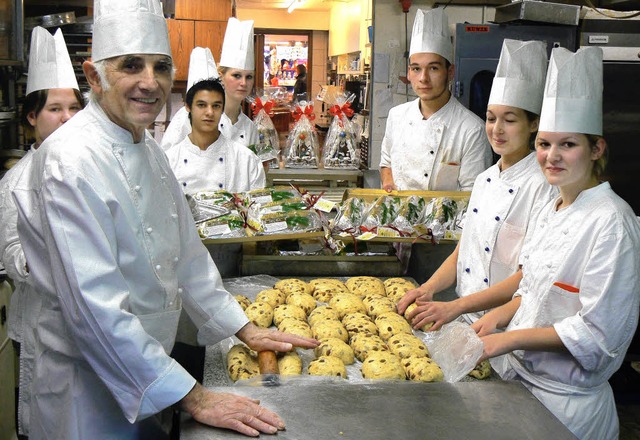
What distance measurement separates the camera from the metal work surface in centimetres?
155

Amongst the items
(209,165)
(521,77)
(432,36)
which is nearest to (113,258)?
(521,77)

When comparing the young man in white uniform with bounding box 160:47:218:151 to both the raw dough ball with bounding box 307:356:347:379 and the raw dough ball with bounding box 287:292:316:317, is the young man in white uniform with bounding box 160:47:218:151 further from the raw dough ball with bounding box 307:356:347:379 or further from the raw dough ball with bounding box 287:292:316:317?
the raw dough ball with bounding box 307:356:347:379

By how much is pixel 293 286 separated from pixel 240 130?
6.88 ft

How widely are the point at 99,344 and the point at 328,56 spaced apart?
11.1m

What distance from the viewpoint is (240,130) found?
4.50 meters

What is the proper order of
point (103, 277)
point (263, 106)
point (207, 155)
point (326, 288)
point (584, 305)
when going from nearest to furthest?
point (103, 277)
point (584, 305)
point (326, 288)
point (207, 155)
point (263, 106)

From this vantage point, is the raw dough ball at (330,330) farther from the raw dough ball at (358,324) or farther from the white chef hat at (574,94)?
the white chef hat at (574,94)

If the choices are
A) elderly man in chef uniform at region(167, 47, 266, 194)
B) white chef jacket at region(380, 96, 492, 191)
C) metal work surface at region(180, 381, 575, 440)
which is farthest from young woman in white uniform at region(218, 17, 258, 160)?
metal work surface at region(180, 381, 575, 440)

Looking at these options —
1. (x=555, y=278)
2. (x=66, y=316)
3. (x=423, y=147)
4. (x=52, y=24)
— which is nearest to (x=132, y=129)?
(x=66, y=316)

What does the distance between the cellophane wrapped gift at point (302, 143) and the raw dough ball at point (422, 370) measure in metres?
3.66

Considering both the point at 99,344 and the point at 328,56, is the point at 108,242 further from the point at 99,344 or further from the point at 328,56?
the point at 328,56

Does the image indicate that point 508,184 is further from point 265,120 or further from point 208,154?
point 265,120

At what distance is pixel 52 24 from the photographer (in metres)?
4.34

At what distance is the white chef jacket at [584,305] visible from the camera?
1.81m
